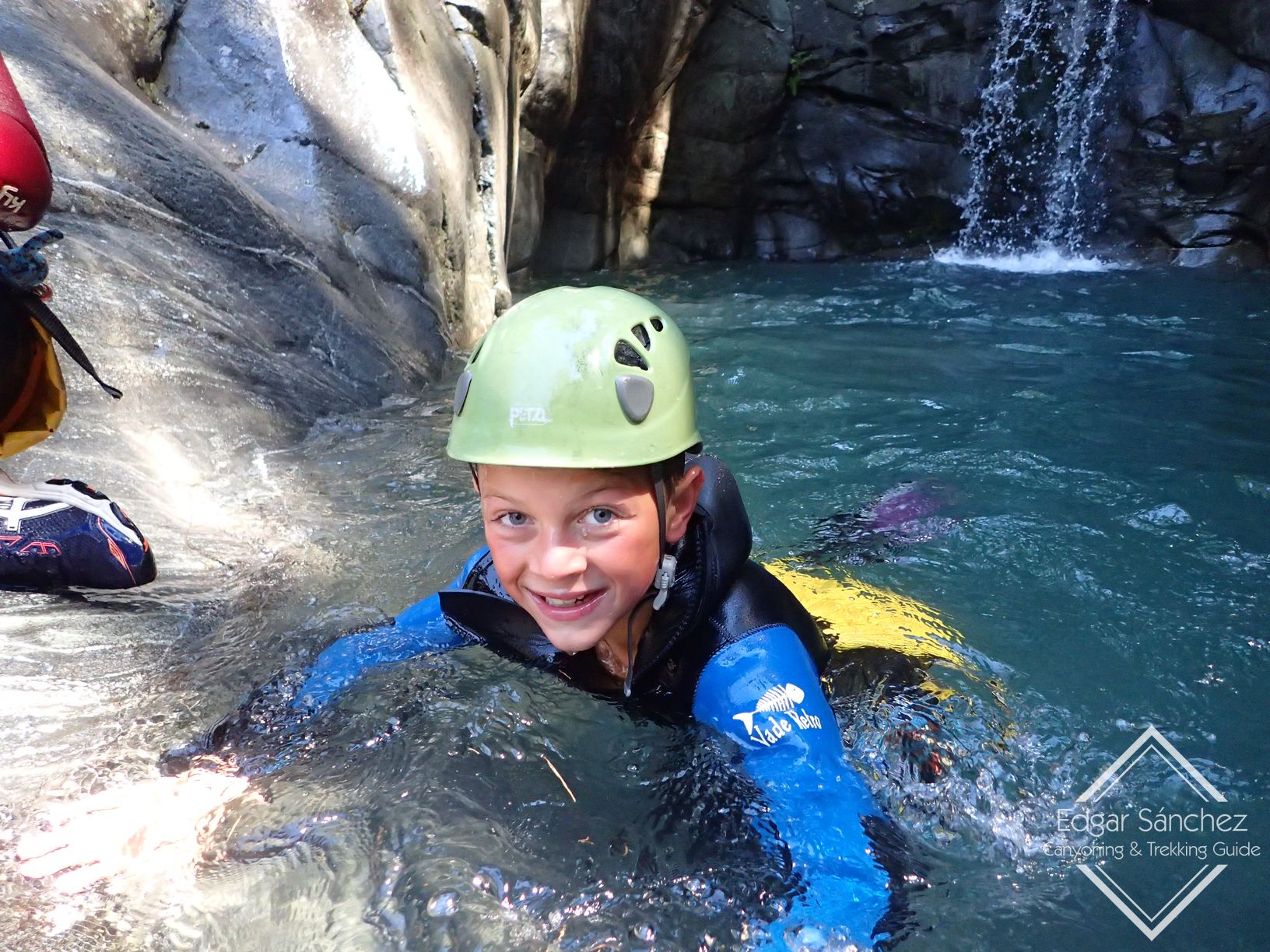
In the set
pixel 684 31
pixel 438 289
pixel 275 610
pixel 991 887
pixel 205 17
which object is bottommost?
pixel 991 887

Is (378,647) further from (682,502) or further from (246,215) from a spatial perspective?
(246,215)

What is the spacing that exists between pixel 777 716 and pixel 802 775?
122 millimetres

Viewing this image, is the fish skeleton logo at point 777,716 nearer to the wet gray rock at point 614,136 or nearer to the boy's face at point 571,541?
the boy's face at point 571,541

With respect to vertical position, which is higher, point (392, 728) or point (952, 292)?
point (952, 292)

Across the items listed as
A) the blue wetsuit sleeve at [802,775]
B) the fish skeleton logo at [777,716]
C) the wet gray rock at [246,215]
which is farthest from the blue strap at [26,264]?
the fish skeleton logo at [777,716]

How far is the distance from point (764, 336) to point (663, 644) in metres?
5.19

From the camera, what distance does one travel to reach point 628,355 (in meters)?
2.11

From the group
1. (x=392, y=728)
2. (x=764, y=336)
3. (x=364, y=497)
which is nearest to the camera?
(x=392, y=728)

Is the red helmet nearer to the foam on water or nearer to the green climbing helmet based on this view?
the green climbing helmet

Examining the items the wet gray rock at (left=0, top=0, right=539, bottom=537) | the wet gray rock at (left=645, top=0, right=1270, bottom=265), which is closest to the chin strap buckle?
the wet gray rock at (left=0, top=0, right=539, bottom=537)

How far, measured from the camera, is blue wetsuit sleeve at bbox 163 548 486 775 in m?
2.20

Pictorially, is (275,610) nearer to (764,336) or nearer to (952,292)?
(764,336)

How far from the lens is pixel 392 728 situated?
7.90 ft

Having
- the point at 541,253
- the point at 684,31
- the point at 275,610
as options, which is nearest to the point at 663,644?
the point at 275,610
